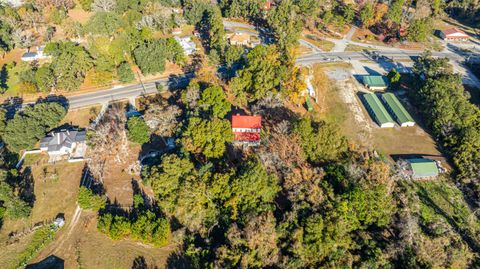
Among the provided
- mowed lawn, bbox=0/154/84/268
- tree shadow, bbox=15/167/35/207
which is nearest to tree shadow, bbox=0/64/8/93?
mowed lawn, bbox=0/154/84/268

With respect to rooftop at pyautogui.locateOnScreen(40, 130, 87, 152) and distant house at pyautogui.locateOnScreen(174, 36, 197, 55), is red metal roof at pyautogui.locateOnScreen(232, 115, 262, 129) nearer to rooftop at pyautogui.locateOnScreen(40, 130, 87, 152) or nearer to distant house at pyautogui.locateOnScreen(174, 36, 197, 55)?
rooftop at pyautogui.locateOnScreen(40, 130, 87, 152)

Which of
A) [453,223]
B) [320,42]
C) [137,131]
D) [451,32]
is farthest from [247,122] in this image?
[451,32]

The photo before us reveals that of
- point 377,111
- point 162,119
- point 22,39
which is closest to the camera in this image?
point 162,119

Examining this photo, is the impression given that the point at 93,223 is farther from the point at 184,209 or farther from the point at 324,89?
the point at 324,89

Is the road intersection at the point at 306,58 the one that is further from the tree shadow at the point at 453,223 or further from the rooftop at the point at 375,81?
the tree shadow at the point at 453,223

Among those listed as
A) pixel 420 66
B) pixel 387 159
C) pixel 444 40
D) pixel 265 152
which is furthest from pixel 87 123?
pixel 444 40

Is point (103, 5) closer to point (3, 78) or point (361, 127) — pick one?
point (3, 78)
